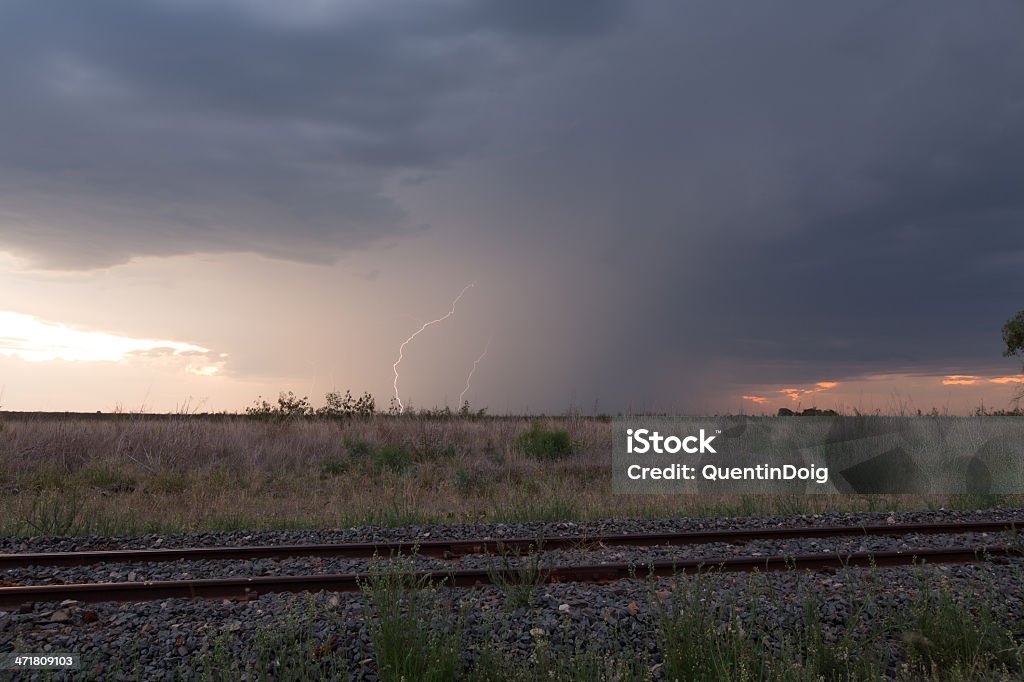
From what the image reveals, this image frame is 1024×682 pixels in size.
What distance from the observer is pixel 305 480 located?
63.9 feet

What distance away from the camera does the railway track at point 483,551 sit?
27.1 ft

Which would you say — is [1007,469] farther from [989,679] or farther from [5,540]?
[5,540]

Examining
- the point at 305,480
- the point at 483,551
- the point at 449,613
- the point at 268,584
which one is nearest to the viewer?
the point at 449,613

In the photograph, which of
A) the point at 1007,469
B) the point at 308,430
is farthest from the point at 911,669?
the point at 308,430

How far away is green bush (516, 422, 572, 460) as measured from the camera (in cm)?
2300

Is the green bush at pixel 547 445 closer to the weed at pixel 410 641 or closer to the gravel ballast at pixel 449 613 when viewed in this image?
the gravel ballast at pixel 449 613

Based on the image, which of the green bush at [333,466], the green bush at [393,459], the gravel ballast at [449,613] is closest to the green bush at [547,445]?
the green bush at [393,459]

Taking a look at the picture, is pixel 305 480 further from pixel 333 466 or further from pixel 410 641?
→ pixel 410 641

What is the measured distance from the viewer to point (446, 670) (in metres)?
6.04

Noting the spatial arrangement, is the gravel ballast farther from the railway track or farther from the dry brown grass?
the dry brown grass

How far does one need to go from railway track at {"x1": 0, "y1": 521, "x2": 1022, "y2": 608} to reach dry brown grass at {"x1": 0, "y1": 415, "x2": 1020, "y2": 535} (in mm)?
2675

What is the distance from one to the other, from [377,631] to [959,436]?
65.7 ft

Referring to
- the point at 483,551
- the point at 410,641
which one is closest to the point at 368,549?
the point at 483,551

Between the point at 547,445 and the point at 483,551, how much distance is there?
12927 millimetres
